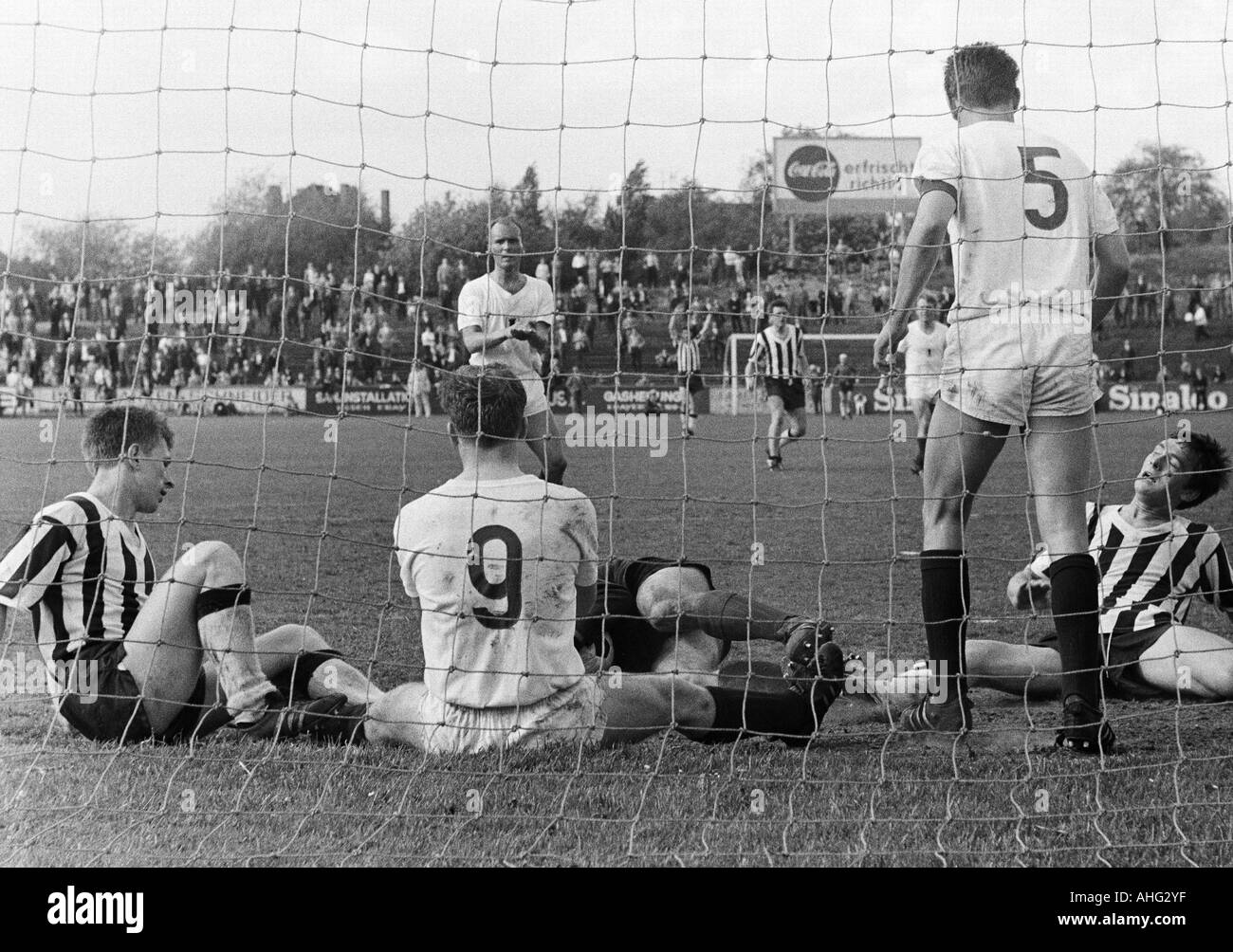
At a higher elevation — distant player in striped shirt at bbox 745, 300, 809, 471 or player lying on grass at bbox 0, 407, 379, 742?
distant player in striped shirt at bbox 745, 300, 809, 471

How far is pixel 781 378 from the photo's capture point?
42.5 feet

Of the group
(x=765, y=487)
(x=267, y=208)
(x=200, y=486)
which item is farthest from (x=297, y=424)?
(x=267, y=208)

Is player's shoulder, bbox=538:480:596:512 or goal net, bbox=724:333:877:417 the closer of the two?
player's shoulder, bbox=538:480:596:512

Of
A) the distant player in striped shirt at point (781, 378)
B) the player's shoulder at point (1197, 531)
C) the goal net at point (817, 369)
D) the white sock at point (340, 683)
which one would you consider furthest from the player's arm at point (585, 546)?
the goal net at point (817, 369)

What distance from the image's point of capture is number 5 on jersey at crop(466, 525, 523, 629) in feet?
11.3

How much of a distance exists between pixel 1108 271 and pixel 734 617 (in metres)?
1.57

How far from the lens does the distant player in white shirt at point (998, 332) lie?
12.3 ft

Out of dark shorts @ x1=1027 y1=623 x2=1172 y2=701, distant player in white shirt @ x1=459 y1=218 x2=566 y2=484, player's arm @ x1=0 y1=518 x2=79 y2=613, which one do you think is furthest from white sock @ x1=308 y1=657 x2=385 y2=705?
distant player in white shirt @ x1=459 y1=218 x2=566 y2=484

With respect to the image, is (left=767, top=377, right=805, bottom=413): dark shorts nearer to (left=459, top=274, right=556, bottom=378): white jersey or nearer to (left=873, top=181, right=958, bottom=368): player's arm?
(left=459, top=274, right=556, bottom=378): white jersey

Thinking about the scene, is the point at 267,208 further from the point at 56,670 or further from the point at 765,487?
the point at 56,670

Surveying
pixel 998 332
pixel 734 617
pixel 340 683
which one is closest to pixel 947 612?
pixel 734 617

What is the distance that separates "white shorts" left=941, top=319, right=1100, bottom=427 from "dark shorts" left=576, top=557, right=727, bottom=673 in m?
1.00

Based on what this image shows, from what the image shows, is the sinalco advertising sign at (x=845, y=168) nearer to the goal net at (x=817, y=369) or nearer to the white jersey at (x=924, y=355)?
the goal net at (x=817, y=369)

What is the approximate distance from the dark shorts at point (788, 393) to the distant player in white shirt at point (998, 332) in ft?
31.7
